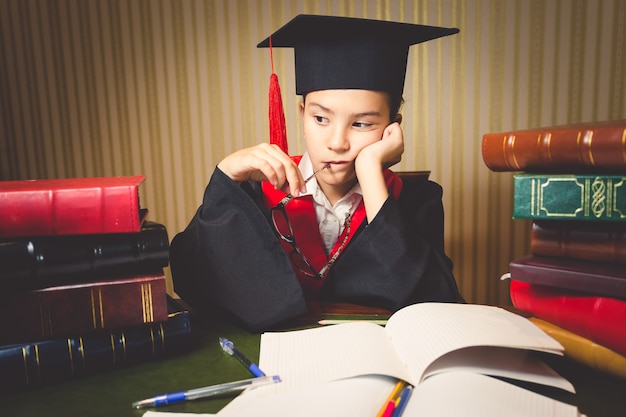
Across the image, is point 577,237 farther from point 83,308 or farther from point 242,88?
point 242,88

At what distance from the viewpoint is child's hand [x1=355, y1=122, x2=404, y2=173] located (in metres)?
1.17

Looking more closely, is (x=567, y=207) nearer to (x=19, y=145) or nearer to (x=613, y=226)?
(x=613, y=226)

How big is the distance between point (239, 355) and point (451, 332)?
31cm

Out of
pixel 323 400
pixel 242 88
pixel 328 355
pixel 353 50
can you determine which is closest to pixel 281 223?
pixel 353 50

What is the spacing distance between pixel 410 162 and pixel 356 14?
689mm

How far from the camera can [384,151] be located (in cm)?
119

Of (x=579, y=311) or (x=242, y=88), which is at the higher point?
(x=242, y=88)

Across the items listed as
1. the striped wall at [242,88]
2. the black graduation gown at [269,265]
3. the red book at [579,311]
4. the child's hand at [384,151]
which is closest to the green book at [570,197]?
the red book at [579,311]

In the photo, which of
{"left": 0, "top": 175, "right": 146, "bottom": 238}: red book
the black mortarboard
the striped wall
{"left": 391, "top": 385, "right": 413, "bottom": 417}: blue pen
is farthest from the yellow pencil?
the striped wall

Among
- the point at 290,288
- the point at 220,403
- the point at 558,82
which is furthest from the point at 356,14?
the point at 220,403

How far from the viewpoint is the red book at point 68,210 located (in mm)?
697

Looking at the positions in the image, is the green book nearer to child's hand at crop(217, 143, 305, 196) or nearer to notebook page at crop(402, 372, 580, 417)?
notebook page at crop(402, 372, 580, 417)

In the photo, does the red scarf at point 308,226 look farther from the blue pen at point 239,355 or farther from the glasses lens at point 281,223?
the blue pen at point 239,355

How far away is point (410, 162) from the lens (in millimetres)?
2303
